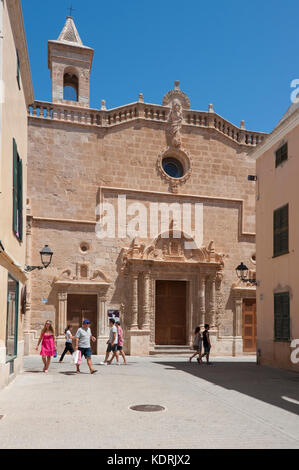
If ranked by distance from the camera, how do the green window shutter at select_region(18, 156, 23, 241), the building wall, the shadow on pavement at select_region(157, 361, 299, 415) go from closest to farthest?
the shadow on pavement at select_region(157, 361, 299, 415) < the green window shutter at select_region(18, 156, 23, 241) < the building wall

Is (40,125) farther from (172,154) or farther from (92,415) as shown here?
(92,415)

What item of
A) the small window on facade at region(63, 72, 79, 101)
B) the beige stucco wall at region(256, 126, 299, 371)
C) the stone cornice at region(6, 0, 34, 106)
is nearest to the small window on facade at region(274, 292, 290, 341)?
the beige stucco wall at region(256, 126, 299, 371)

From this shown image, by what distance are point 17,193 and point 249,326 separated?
1433 cm

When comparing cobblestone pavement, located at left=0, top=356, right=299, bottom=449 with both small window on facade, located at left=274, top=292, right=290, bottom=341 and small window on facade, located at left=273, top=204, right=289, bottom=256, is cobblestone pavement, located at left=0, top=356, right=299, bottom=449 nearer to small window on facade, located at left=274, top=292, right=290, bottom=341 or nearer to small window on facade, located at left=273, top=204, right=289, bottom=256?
small window on facade, located at left=274, top=292, right=290, bottom=341

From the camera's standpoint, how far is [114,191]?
22250mm

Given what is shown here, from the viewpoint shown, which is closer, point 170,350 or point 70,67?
point 170,350

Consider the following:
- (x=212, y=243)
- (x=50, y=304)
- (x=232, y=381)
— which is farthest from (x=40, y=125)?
(x=232, y=381)

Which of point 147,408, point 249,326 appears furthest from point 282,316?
point 249,326

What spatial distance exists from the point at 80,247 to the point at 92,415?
14051 millimetres

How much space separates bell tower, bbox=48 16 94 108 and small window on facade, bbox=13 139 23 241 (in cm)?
1001

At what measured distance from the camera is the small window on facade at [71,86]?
2342cm

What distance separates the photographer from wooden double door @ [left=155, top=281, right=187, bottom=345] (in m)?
23.0

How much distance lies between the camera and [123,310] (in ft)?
71.5

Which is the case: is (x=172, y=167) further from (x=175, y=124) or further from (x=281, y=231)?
(x=281, y=231)
